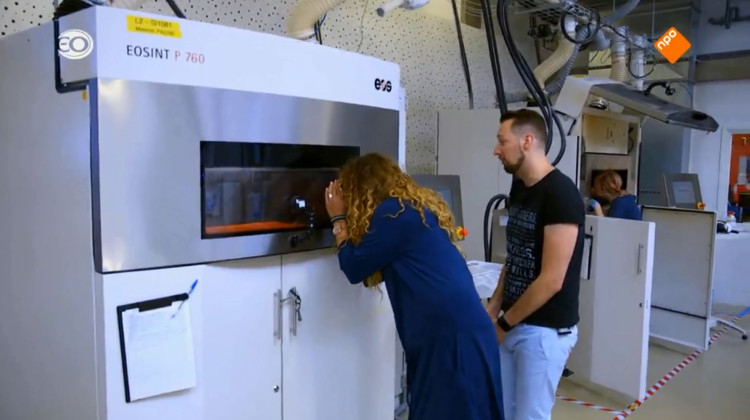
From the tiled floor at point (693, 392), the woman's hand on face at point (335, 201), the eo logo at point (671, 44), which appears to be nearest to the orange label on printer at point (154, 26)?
the woman's hand on face at point (335, 201)

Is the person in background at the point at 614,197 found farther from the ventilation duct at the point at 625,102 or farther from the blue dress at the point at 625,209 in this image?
the ventilation duct at the point at 625,102

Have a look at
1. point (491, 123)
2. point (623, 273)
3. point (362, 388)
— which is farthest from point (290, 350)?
point (491, 123)

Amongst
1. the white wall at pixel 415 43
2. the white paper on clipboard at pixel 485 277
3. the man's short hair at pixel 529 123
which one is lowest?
the white paper on clipboard at pixel 485 277

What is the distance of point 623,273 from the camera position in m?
3.03

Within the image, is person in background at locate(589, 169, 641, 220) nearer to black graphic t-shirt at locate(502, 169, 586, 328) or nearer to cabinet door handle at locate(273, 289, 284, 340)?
black graphic t-shirt at locate(502, 169, 586, 328)

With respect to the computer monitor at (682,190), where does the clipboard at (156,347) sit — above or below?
below

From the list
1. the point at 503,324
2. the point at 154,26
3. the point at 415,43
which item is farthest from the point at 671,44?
the point at 154,26

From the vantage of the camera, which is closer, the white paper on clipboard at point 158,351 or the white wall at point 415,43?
the white paper on clipboard at point 158,351

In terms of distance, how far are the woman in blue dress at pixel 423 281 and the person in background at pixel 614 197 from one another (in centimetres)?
230

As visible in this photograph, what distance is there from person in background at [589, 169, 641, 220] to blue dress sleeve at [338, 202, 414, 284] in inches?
95.0

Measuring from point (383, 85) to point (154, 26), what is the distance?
79 centimetres

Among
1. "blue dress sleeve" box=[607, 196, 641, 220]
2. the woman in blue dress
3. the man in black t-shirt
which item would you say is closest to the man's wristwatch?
the man in black t-shirt

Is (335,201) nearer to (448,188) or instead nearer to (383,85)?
(383,85)

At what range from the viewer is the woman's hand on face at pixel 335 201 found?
1712mm
